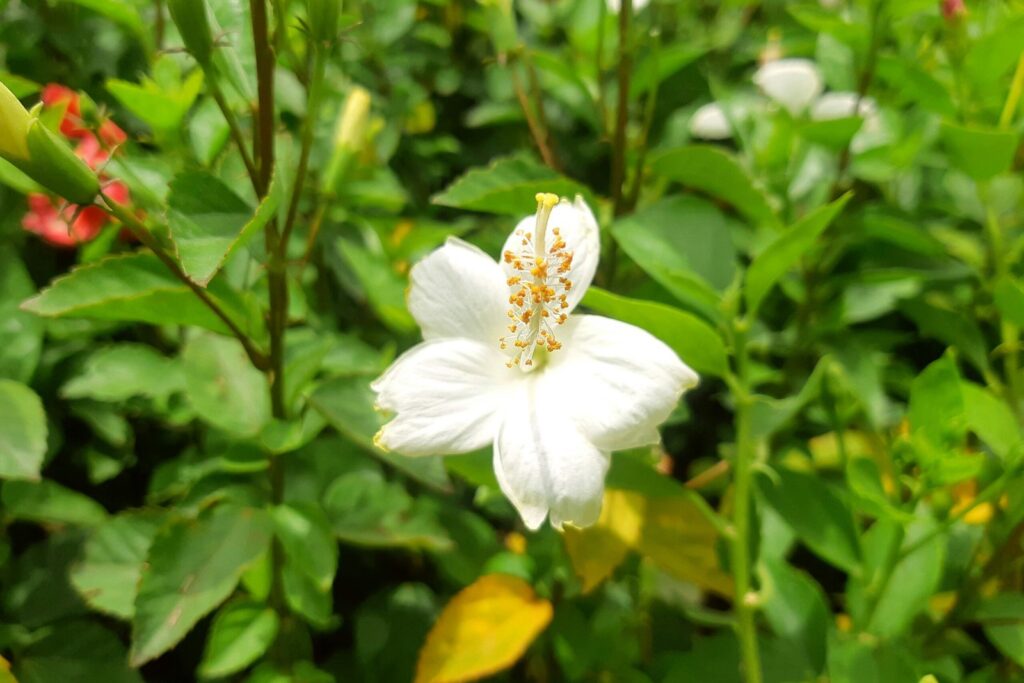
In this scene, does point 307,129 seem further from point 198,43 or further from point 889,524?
point 889,524

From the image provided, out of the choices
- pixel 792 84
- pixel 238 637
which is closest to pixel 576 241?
pixel 238 637

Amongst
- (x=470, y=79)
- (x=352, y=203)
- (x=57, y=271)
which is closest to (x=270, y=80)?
(x=352, y=203)

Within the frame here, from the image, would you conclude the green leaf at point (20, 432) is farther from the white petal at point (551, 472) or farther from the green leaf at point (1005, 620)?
the green leaf at point (1005, 620)

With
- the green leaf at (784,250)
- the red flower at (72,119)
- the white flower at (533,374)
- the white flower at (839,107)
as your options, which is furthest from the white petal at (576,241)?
the white flower at (839,107)

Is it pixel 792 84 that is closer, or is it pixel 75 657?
pixel 75 657

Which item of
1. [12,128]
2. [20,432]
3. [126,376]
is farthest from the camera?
[126,376]

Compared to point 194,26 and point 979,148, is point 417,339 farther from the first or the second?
point 979,148
